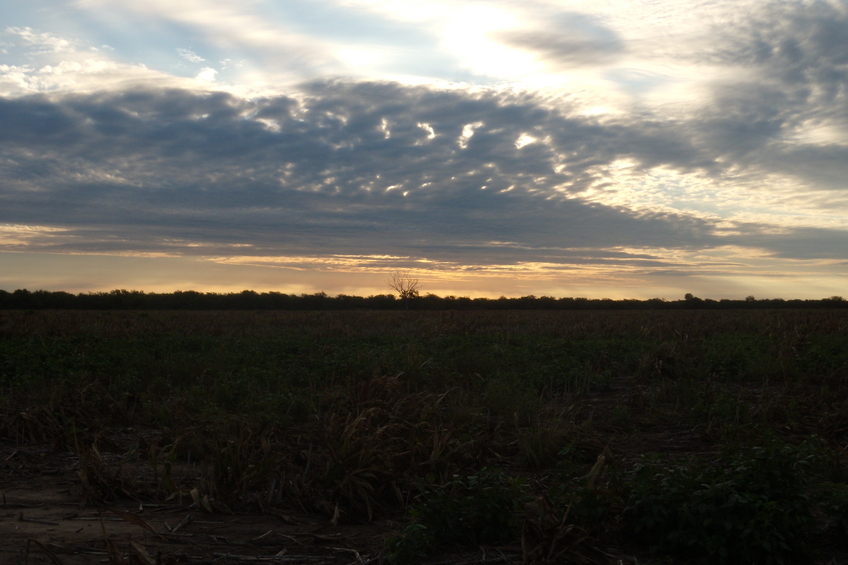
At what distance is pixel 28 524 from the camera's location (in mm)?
4207

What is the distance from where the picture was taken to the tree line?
170 ft

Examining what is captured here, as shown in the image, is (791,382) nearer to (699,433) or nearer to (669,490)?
(699,433)

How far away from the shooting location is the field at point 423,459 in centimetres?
373

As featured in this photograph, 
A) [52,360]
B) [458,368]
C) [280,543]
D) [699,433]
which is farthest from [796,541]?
[52,360]

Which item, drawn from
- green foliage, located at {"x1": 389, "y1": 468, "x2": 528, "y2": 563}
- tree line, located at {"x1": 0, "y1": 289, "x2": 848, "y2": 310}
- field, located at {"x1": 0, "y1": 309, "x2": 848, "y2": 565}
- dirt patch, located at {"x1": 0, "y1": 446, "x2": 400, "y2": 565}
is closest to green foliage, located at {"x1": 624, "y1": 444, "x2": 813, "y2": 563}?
Result: field, located at {"x1": 0, "y1": 309, "x2": 848, "y2": 565}

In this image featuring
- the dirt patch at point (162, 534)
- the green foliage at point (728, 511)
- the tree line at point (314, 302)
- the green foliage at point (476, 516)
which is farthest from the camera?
the tree line at point (314, 302)

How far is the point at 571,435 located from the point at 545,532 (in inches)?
106

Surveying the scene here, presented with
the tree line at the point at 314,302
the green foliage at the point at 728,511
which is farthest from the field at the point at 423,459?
the tree line at the point at 314,302

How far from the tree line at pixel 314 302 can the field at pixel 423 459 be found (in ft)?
153

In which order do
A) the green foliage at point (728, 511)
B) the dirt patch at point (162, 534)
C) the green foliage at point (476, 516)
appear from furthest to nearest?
the green foliage at point (476, 516)
the dirt patch at point (162, 534)
the green foliage at point (728, 511)

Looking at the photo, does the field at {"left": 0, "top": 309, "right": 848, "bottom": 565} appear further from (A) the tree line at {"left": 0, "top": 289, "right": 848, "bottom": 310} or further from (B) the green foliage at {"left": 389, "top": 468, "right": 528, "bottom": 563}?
(A) the tree line at {"left": 0, "top": 289, "right": 848, "bottom": 310}

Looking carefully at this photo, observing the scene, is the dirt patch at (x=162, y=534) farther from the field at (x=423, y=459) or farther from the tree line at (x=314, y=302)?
the tree line at (x=314, y=302)

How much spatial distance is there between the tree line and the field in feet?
153

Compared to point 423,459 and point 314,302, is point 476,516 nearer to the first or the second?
point 423,459
